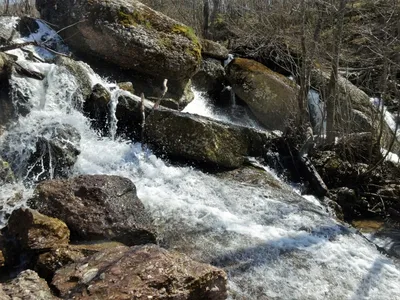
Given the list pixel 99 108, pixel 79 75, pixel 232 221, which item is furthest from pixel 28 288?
pixel 79 75

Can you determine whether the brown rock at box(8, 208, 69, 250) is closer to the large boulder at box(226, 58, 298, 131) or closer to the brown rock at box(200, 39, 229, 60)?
the large boulder at box(226, 58, 298, 131)

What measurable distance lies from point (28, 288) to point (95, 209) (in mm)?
1471

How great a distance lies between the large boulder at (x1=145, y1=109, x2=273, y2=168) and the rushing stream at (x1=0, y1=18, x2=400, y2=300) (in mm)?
323

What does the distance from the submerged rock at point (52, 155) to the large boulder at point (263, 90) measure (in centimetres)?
A: 467

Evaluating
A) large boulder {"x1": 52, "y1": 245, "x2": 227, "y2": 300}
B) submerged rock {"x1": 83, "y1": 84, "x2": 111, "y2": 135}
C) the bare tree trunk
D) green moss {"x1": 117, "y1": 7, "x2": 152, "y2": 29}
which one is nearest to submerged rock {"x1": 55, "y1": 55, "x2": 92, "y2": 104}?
submerged rock {"x1": 83, "y1": 84, "x2": 111, "y2": 135}

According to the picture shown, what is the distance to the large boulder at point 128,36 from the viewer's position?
8.30 meters

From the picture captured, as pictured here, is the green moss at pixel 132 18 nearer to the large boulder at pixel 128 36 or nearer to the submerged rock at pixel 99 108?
the large boulder at pixel 128 36

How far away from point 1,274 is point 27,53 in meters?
4.98

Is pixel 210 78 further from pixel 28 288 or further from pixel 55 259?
pixel 28 288

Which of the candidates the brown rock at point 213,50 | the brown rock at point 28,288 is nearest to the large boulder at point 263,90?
the brown rock at point 213,50

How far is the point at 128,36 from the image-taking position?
27.3 ft

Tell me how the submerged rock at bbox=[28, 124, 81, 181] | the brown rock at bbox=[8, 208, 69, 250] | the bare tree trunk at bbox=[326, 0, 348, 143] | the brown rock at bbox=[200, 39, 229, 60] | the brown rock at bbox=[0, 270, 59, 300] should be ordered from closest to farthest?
the brown rock at bbox=[0, 270, 59, 300], the brown rock at bbox=[8, 208, 69, 250], the submerged rock at bbox=[28, 124, 81, 181], the bare tree trunk at bbox=[326, 0, 348, 143], the brown rock at bbox=[200, 39, 229, 60]

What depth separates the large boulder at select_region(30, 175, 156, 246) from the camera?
14.4ft

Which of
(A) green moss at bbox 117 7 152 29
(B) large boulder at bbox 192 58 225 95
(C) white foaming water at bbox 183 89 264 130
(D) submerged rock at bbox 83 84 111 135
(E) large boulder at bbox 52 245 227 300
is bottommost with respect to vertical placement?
(C) white foaming water at bbox 183 89 264 130
